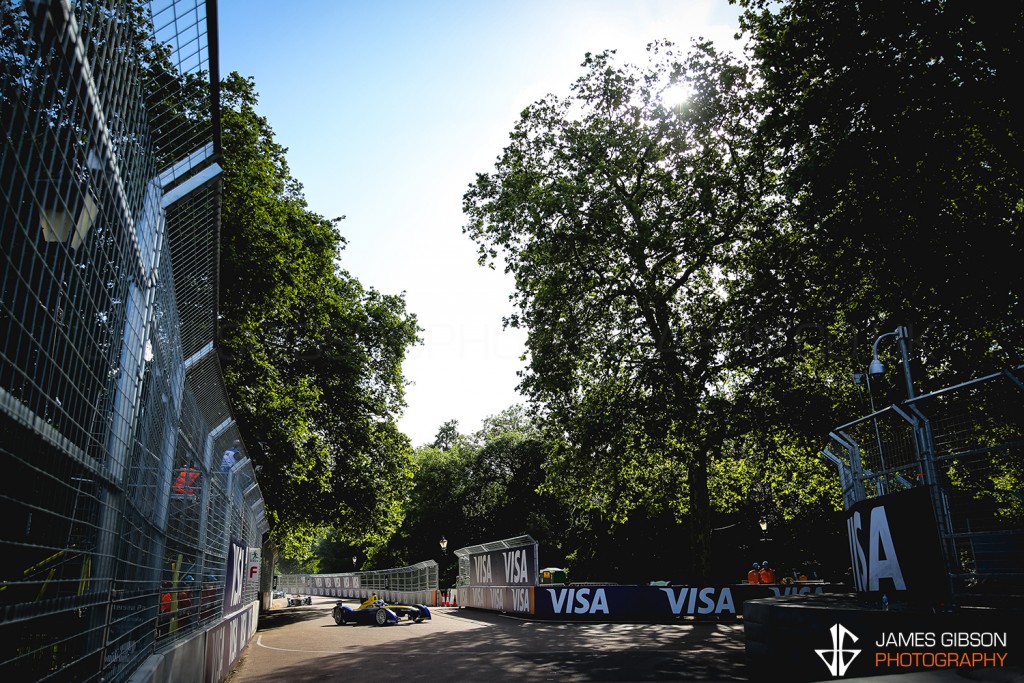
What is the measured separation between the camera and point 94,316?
8.06 feet

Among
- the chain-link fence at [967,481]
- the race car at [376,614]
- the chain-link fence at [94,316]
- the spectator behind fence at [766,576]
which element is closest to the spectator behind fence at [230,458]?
the chain-link fence at [94,316]

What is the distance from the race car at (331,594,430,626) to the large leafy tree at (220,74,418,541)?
404 centimetres

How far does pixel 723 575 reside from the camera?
37906 millimetres

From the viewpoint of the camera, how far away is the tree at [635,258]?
19625 mm

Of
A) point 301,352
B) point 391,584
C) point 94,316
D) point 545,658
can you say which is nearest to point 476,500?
point 391,584

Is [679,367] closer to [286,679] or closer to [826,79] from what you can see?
[826,79]

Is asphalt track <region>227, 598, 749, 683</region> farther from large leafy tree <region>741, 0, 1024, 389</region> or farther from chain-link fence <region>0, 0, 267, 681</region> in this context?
large leafy tree <region>741, 0, 1024, 389</region>

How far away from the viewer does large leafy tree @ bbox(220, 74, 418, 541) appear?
17906 mm

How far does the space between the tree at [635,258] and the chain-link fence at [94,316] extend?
621 inches

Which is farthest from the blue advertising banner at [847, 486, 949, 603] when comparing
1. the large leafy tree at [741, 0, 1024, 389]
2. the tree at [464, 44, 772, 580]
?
the tree at [464, 44, 772, 580]

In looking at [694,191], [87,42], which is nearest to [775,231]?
[694,191]

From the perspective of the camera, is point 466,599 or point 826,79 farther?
point 466,599

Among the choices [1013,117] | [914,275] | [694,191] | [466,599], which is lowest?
[466,599]

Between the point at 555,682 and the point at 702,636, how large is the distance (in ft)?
23.6
